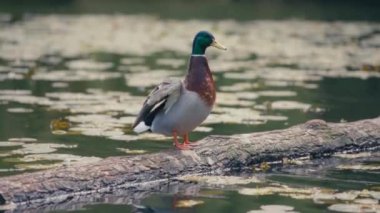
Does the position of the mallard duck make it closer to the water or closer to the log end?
the water

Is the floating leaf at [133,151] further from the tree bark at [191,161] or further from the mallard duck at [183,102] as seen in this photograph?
the tree bark at [191,161]

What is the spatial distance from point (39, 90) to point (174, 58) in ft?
17.2

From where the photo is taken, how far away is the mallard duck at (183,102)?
6.93 meters

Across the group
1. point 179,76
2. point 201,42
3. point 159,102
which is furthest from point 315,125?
point 179,76

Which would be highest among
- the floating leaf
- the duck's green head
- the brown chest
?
the duck's green head


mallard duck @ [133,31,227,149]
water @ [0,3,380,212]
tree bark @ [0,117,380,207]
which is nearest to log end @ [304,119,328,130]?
tree bark @ [0,117,380,207]

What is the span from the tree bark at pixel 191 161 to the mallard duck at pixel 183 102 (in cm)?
21

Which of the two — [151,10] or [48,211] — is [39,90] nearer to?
[48,211]

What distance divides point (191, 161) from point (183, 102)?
43 centimetres

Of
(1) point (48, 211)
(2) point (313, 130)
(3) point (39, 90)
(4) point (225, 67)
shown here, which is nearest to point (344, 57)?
(4) point (225, 67)

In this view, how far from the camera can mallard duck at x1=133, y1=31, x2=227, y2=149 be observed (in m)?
6.93

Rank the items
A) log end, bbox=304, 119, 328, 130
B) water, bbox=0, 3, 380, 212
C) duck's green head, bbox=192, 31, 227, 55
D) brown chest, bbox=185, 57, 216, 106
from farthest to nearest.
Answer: log end, bbox=304, 119, 328, 130 < duck's green head, bbox=192, 31, 227, 55 < brown chest, bbox=185, 57, 216, 106 < water, bbox=0, 3, 380, 212

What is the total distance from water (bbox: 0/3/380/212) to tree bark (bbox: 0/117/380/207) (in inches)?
6.9

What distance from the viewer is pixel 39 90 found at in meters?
12.1
